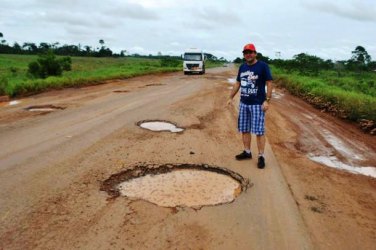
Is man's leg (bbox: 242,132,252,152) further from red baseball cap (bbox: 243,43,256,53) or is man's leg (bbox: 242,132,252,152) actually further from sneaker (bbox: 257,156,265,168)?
red baseball cap (bbox: 243,43,256,53)

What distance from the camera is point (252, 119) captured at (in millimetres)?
5805

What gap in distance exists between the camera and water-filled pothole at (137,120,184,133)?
26.3 feet

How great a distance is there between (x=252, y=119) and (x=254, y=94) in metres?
0.36

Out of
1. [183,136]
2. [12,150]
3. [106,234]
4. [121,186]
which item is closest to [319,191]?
[121,186]

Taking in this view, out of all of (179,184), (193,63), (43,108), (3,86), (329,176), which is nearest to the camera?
(179,184)

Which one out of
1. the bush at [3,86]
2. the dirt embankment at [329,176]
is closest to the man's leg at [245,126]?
the dirt embankment at [329,176]

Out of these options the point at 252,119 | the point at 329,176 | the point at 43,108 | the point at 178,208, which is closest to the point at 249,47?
the point at 252,119

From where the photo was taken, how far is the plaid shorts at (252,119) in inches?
227

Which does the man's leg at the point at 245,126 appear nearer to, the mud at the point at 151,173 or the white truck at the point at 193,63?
the mud at the point at 151,173

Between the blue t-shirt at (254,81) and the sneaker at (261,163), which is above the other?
the blue t-shirt at (254,81)

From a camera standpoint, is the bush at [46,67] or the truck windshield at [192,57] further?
the truck windshield at [192,57]

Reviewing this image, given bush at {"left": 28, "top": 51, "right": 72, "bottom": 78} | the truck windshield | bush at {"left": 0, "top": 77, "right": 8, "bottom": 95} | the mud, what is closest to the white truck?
the truck windshield

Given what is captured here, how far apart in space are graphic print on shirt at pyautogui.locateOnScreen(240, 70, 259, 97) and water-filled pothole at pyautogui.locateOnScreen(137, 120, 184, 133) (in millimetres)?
2361

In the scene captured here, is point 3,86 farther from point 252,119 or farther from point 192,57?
point 192,57
